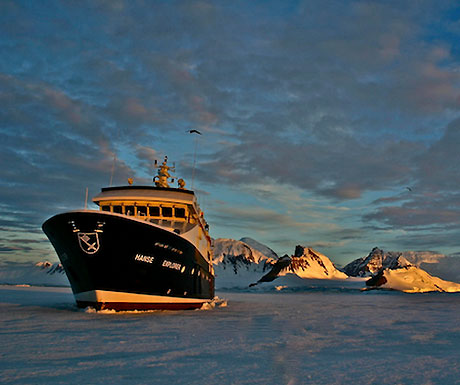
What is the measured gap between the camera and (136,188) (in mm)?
26141

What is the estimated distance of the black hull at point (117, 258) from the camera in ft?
59.6

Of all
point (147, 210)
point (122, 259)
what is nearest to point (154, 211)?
point (147, 210)

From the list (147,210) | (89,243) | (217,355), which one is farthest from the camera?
(147,210)

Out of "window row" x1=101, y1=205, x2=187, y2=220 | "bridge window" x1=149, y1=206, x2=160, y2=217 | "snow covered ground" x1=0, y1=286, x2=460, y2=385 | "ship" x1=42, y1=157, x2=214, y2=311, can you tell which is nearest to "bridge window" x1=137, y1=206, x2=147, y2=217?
"window row" x1=101, y1=205, x2=187, y2=220

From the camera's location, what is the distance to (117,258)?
18.3 metres

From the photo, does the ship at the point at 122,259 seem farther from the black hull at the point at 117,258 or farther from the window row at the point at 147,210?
the window row at the point at 147,210

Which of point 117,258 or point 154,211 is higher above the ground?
point 154,211

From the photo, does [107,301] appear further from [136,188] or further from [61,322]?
[136,188]

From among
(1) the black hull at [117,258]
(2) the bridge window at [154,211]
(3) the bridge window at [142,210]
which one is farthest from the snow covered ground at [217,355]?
(2) the bridge window at [154,211]

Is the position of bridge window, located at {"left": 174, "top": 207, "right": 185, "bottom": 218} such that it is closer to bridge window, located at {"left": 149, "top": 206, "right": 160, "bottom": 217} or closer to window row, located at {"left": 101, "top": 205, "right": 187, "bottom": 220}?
window row, located at {"left": 101, "top": 205, "right": 187, "bottom": 220}

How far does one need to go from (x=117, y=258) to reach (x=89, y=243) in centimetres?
151

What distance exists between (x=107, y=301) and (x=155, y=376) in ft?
43.2

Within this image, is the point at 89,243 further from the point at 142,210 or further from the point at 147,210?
the point at 142,210

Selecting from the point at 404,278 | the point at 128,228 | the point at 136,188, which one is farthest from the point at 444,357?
the point at 404,278
